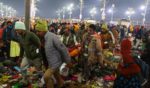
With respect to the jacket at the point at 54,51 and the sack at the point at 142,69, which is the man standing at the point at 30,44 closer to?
the jacket at the point at 54,51

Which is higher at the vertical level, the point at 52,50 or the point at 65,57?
the point at 52,50

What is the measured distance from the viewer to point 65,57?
720 cm

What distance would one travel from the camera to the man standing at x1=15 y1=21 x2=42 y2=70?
8.02m

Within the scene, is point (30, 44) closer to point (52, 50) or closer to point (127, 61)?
point (52, 50)

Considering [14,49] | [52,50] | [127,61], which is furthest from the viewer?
[14,49]

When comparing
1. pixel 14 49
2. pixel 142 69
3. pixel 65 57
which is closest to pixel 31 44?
pixel 65 57

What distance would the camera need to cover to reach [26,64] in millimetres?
8484

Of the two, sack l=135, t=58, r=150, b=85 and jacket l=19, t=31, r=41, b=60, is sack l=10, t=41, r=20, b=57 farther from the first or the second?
sack l=135, t=58, r=150, b=85

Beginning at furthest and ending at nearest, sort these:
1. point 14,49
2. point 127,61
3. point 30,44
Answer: point 14,49, point 30,44, point 127,61

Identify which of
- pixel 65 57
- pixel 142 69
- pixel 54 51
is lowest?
pixel 142 69

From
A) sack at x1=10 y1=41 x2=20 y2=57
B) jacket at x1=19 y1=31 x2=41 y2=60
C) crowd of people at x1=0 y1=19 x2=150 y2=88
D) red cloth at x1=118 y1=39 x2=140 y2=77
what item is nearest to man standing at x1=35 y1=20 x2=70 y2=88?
crowd of people at x1=0 y1=19 x2=150 y2=88

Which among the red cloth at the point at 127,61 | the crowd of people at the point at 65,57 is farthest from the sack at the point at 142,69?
the red cloth at the point at 127,61

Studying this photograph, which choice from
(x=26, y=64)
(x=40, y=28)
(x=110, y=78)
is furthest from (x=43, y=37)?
(x=110, y=78)

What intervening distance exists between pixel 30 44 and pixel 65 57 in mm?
1428
